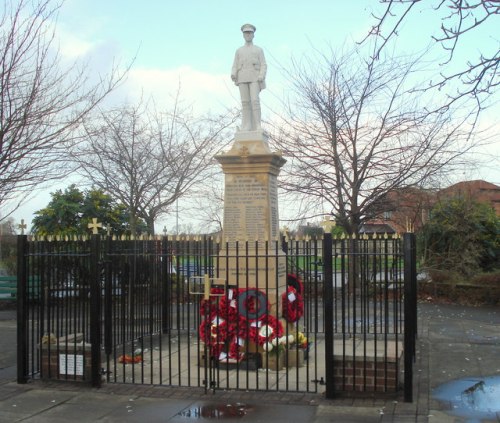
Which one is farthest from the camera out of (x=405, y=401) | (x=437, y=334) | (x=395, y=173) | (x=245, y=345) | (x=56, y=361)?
(x=395, y=173)

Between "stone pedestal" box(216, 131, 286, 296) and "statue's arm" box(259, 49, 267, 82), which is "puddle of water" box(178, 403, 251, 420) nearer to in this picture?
"stone pedestal" box(216, 131, 286, 296)

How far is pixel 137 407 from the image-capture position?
6.50 meters

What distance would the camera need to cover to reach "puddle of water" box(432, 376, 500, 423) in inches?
243

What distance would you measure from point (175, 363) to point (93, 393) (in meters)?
1.99

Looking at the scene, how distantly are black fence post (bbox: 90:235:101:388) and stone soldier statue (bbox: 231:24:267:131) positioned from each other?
3429 mm

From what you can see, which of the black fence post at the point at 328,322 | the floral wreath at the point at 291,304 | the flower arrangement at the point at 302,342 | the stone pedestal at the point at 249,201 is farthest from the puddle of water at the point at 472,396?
the stone pedestal at the point at 249,201

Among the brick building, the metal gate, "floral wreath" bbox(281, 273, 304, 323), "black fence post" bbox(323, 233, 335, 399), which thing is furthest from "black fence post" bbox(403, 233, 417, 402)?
the brick building

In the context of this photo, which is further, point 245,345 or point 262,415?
point 245,345

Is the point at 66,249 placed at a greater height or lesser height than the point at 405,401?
greater

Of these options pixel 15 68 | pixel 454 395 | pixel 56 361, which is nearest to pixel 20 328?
pixel 56 361

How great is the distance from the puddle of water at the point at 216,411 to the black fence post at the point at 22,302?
2689 mm

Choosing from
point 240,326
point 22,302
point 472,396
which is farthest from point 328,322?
point 22,302

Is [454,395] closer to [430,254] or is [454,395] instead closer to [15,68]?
[15,68]

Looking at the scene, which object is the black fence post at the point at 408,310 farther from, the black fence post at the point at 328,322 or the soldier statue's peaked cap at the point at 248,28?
the soldier statue's peaked cap at the point at 248,28
